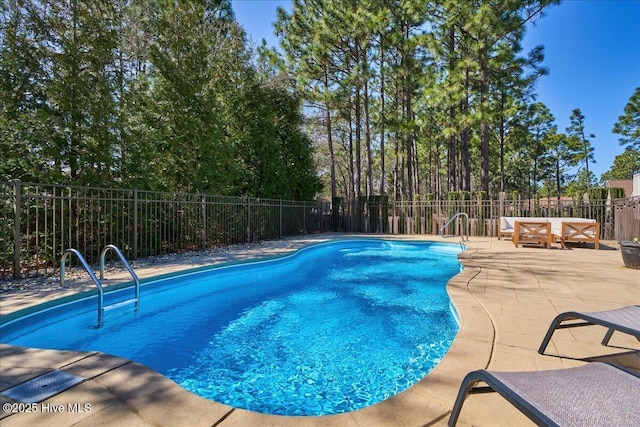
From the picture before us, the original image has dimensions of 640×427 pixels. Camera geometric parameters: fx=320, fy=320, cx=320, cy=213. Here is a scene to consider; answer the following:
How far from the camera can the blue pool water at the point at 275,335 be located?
8.10 ft

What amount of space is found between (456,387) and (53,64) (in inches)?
312

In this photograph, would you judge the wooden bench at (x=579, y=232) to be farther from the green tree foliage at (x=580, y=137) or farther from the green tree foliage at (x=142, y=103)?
the green tree foliage at (x=580, y=137)

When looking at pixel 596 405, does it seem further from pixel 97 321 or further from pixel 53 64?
pixel 53 64

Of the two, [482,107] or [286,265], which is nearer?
[286,265]

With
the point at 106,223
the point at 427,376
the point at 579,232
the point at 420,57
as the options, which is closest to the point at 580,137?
the point at 420,57

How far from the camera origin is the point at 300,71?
15.3 meters

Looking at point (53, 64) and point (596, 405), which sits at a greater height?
point (53, 64)

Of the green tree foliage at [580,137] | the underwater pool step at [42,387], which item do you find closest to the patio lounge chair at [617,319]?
the underwater pool step at [42,387]

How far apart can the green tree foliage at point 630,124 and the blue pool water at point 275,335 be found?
95.4 ft

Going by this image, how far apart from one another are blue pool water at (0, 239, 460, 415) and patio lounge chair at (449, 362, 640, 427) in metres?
1.30

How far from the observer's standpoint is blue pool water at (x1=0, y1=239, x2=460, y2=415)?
2.47 metres

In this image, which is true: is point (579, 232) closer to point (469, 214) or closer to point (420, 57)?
point (469, 214)

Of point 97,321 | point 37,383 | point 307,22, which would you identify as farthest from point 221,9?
point 37,383

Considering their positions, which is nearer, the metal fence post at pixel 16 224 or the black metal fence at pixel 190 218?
the metal fence post at pixel 16 224
